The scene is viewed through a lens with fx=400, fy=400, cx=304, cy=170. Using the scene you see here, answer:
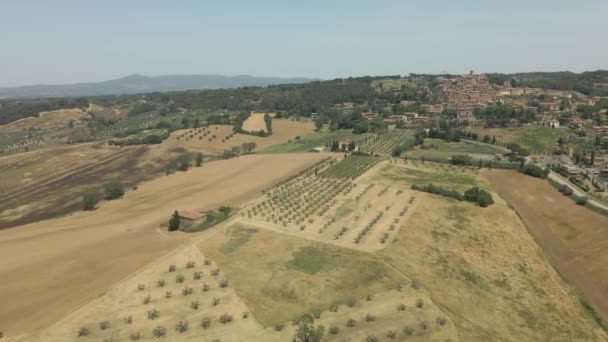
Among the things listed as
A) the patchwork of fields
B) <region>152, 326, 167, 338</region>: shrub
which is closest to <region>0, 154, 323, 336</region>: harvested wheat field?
the patchwork of fields

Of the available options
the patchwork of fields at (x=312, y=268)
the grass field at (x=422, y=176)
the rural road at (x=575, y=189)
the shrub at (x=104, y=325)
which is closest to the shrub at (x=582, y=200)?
the rural road at (x=575, y=189)

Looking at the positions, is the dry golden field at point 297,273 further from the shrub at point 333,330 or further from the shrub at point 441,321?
the shrub at point 333,330

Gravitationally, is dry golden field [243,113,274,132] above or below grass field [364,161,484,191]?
above

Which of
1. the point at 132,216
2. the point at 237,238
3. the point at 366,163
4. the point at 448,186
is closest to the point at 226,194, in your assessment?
the point at 132,216

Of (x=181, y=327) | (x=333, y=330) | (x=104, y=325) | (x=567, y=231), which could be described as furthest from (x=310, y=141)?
(x=104, y=325)

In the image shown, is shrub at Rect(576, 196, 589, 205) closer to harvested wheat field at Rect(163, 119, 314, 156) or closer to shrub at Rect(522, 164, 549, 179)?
shrub at Rect(522, 164, 549, 179)

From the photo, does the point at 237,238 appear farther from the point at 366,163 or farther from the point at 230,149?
the point at 230,149
